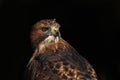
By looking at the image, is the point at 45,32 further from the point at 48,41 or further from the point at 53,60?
the point at 53,60

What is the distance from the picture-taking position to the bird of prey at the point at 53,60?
9.59 metres

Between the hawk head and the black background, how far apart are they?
8.66 ft

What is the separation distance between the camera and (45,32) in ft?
34.4

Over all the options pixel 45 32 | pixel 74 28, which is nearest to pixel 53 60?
pixel 45 32

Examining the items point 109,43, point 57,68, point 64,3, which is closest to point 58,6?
point 64,3

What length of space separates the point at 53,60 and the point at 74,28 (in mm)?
3998

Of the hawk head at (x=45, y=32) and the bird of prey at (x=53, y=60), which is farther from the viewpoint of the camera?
the hawk head at (x=45, y=32)

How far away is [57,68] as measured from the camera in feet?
31.8

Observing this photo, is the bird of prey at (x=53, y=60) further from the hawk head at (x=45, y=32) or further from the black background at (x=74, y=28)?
the black background at (x=74, y=28)

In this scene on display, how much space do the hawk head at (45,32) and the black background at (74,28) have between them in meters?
2.64

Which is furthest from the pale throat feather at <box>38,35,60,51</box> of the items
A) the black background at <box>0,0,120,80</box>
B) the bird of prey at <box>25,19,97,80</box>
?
the black background at <box>0,0,120,80</box>

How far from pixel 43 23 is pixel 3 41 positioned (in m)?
3.93

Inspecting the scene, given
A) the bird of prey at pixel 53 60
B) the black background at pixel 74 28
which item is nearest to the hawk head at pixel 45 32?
the bird of prey at pixel 53 60

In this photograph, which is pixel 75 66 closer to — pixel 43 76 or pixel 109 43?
pixel 43 76
